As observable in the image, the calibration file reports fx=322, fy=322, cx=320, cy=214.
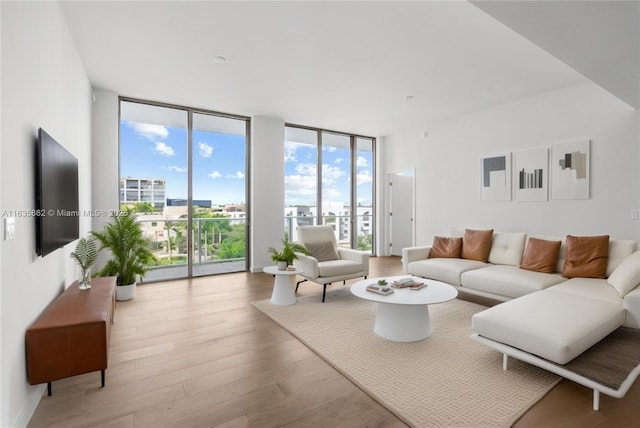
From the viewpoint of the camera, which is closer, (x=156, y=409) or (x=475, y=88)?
(x=156, y=409)

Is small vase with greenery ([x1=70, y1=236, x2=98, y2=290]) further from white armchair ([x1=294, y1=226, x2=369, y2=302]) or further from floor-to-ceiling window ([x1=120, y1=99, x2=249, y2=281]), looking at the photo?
white armchair ([x1=294, y1=226, x2=369, y2=302])

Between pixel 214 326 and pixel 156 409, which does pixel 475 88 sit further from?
pixel 156 409

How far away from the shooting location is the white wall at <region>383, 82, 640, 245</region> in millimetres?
3828

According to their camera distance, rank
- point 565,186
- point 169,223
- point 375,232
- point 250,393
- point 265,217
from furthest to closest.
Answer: point 375,232 < point 265,217 < point 169,223 < point 565,186 < point 250,393

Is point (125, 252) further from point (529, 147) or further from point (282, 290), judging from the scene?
point (529, 147)

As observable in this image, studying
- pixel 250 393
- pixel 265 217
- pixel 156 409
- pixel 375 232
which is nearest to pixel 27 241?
pixel 156 409

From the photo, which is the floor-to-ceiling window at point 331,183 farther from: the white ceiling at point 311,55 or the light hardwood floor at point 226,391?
the light hardwood floor at point 226,391

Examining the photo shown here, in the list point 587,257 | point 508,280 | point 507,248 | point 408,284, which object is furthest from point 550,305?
Result: point 507,248

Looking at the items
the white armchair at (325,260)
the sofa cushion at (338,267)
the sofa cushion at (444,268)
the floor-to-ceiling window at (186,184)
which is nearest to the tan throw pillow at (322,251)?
the white armchair at (325,260)

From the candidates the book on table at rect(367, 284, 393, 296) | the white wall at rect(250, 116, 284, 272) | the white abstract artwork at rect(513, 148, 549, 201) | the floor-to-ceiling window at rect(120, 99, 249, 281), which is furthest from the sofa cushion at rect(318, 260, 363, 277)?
the white abstract artwork at rect(513, 148, 549, 201)

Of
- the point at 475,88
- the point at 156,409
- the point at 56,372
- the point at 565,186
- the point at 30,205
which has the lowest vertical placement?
the point at 156,409

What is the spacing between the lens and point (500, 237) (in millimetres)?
4535

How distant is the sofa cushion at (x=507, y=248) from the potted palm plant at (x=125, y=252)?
470cm

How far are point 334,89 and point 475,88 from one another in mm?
1899
